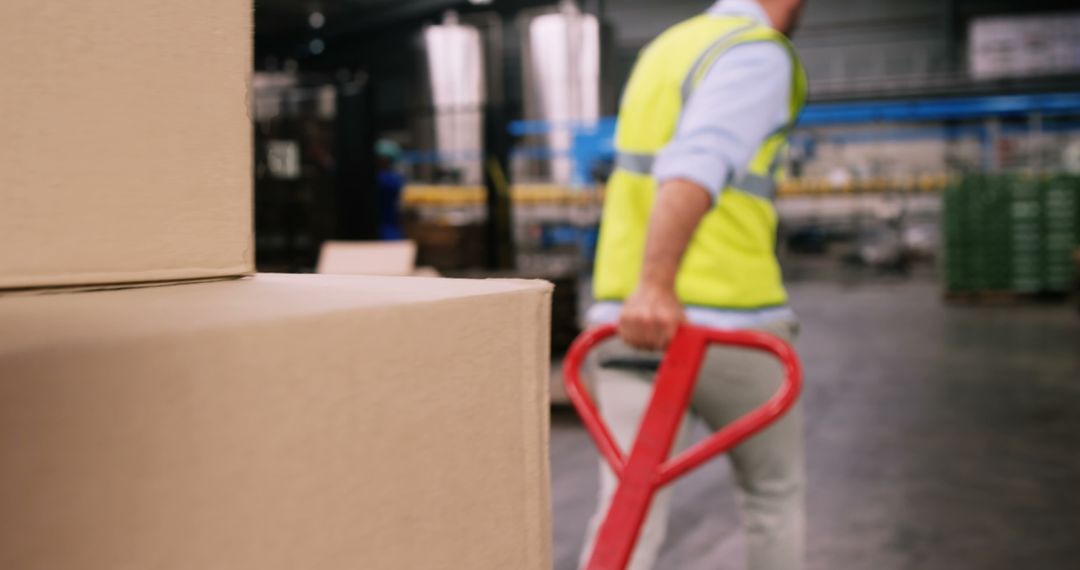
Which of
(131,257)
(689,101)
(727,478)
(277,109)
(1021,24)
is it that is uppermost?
(1021,24)

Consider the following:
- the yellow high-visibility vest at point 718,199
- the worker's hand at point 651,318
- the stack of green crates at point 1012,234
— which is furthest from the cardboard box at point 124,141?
the stack of green crates at point 1012,234

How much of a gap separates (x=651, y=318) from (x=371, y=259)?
3.51m

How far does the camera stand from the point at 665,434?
1.38m

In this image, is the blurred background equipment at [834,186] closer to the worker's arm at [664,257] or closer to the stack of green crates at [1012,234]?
the stack of green crates at [1012,234]

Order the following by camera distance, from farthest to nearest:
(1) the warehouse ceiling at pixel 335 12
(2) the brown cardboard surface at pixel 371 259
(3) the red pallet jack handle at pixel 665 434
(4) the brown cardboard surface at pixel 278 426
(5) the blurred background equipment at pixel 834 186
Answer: (1) the warehouse ceiling at pixel 335 12
(5) the blurred background equipment at pixel 834 186
(2) the brown cardboard surface at pixel 371 259
(3) the red pallet jack handle at pixel 665 434
(4) the brown cardboard surface at pixel 278 426

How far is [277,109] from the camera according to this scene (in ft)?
25.2

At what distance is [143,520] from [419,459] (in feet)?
0.58

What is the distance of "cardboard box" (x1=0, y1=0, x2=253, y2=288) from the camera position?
0.46 m

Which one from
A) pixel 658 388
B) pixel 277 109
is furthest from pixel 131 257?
pixel 277 109

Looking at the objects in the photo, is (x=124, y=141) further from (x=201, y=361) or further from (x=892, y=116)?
(x=892, y=116)

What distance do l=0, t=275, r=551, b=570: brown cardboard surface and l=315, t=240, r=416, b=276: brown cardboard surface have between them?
4.12m

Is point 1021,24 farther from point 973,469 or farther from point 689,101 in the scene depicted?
point 689,101

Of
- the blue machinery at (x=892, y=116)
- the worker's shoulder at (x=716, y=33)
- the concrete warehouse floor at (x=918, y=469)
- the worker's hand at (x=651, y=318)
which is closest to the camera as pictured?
the worker's hand at (x=651, y=318)

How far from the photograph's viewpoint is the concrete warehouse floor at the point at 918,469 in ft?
10.7
